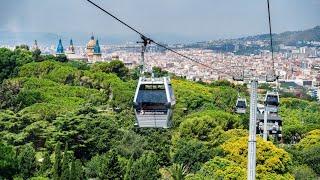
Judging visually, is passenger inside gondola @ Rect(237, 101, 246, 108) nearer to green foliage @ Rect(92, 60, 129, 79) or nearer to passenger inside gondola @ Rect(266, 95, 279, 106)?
passenger inside gondola @ Rect(266, 95, 279, 106)

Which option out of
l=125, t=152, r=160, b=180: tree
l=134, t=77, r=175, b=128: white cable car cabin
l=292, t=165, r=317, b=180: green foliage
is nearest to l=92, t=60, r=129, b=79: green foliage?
l=292, t=165, r=317, b=180: green foliage

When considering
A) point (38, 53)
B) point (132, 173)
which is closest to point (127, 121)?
point (132, 173)

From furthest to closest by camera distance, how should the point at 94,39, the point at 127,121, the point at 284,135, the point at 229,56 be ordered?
the point at 94,39 → the point at 284,135 → the point at 127,121 → the point at 229,56

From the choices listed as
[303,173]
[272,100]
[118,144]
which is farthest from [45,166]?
[272,100]

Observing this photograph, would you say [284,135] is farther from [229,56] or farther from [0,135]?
[229,56]

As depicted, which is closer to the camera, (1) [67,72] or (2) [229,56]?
(2) [229,56]

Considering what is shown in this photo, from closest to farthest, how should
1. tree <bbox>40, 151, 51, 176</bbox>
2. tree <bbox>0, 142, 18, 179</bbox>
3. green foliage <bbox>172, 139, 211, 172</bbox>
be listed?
tree <bbox>0, 142, 18, 179</bbox> < tree <bbox>40, 151, 51, 176</bbox> < green foliage <bbox>172, 139, 211, 172</bbox>

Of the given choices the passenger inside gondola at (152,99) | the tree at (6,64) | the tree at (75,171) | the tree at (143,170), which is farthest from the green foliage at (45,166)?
the tree at (6,64)
